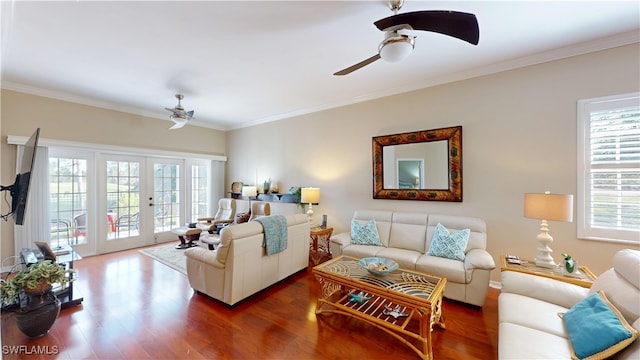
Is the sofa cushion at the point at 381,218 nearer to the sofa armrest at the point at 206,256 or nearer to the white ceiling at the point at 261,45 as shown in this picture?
the white ceiling at the point at 261,45

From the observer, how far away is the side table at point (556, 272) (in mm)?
2094

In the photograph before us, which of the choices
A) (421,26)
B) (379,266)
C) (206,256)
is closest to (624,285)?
(379,266)

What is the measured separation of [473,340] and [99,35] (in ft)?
14.7

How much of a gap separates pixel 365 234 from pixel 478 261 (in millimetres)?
1396

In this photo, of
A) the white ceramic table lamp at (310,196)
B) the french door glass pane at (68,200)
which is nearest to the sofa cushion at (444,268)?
the white ceramic table lamp at (310,196)

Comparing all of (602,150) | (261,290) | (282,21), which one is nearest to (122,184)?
(261,290)

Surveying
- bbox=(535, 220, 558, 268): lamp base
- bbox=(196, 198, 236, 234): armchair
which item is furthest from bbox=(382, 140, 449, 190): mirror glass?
bbox=(196, 198, 236, 234): armchair

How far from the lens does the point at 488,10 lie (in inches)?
83.8

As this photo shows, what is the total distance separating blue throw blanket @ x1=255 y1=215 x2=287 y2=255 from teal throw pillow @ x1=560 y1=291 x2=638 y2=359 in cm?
257

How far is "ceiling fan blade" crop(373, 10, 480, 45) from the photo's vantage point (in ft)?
5.15

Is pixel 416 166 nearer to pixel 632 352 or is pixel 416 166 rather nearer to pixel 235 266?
pixel 632 352

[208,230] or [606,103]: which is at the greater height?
[606,103]

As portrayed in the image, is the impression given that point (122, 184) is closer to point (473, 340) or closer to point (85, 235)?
point (85, 235)

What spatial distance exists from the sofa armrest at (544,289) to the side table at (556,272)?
101mm
